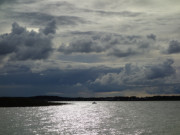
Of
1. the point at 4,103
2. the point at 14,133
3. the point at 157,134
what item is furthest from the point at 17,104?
the point at 157,134

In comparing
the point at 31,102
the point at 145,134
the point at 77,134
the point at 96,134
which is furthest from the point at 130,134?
the point at 31,102

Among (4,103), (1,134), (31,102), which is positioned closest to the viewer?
(1,134)

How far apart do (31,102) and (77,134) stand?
15103cm

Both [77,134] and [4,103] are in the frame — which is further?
[4,103]

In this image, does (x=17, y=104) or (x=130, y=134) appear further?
(x=17, y=104)

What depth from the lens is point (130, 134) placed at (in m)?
49.7

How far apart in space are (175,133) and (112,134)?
13.2 meters

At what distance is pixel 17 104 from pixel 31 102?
16.9 meters

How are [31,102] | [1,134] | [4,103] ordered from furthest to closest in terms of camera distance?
1. [31,102]
2. [4,103]
3. [1,134]

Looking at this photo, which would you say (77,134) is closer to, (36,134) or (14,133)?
(36,134)

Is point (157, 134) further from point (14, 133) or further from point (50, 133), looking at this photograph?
point (14, 133)

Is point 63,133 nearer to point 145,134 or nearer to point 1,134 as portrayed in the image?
point 1,134

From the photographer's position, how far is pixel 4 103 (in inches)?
6801

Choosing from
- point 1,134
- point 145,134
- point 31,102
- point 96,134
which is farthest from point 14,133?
point 31,102
